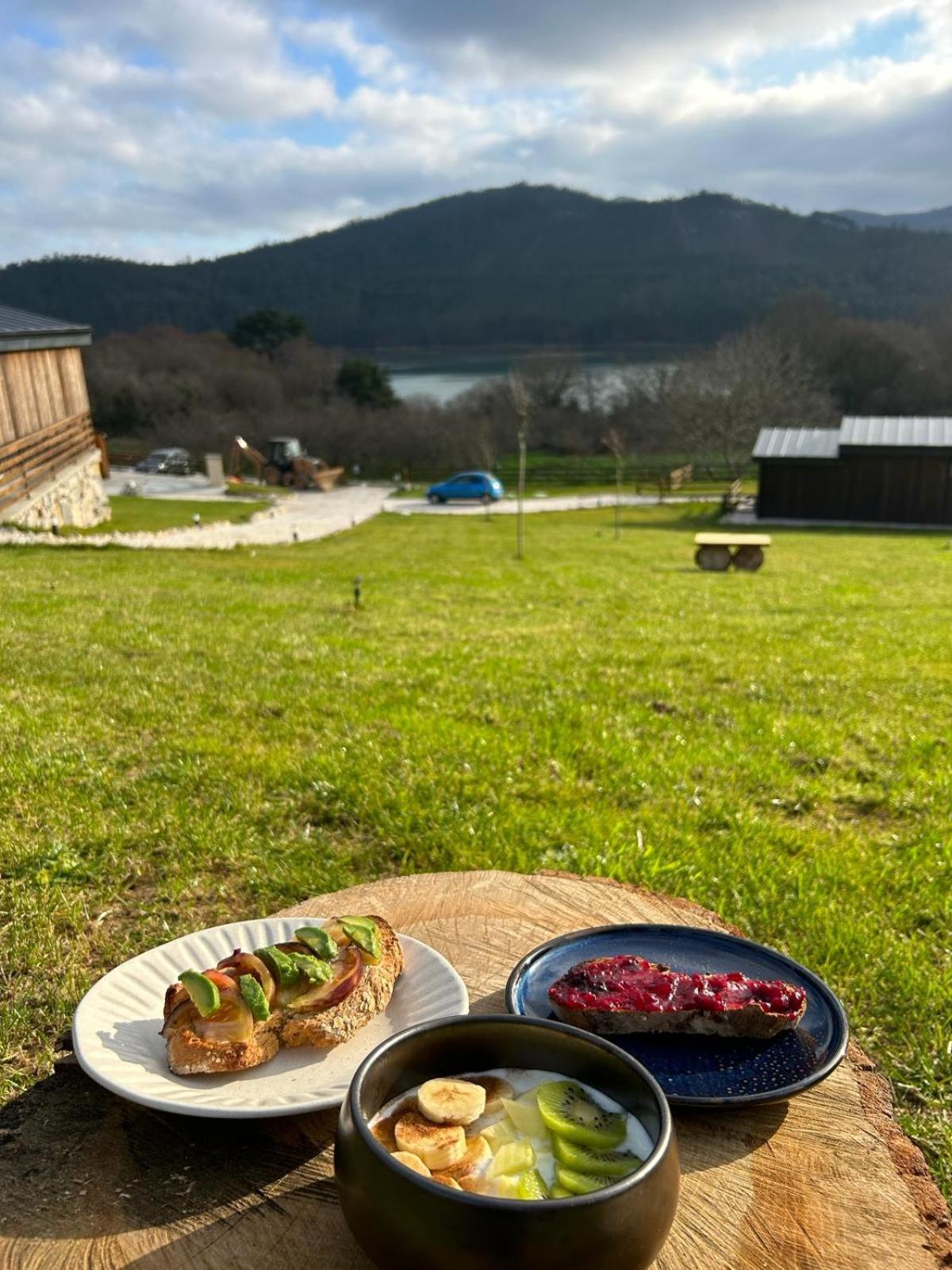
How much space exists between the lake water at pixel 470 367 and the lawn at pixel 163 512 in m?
51.3

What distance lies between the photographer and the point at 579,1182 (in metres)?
1.44

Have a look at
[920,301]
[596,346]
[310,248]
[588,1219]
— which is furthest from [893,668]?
[310,248]

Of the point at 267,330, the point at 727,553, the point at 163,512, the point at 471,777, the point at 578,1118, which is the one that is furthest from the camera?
the point at 267,330

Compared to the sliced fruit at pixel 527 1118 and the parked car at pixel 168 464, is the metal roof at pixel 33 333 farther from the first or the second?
the parked car at pixel 168 464

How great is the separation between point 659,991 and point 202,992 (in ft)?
3.39

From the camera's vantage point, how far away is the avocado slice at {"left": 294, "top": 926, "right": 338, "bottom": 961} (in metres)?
2.14

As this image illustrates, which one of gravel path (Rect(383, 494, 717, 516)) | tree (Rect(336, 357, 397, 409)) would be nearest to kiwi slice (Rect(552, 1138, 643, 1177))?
gravel path (Rect(383, 494, 717, 516))

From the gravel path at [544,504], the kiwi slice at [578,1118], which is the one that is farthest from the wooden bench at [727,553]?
the gravel path at [544,504]

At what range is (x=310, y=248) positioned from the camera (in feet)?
653

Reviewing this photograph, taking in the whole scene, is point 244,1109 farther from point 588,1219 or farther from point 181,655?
point 181,655

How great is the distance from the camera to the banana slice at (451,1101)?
1567mm

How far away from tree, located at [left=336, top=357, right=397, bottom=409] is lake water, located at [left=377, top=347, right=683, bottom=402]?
827cm

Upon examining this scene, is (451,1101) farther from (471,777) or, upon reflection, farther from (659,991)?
(471,777)

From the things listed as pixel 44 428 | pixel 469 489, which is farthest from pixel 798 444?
A: pixel 44 428
